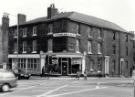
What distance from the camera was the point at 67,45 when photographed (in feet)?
139

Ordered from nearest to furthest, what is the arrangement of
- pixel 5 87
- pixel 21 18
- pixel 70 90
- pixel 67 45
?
pixel 5 87 → pixel 70 90 → pixel 67 45 → pixel 21 18

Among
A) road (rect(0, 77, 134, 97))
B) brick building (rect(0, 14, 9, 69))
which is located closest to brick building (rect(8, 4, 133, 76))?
brick building (rect(0, 14, 9, 69))

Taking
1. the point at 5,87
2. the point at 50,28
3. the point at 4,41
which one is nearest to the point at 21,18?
the point at 4,41

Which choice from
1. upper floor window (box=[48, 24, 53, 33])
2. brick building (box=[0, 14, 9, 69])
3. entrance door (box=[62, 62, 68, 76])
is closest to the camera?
entrance door (box=[62, 62, 68, 76])

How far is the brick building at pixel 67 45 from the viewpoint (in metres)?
43.2

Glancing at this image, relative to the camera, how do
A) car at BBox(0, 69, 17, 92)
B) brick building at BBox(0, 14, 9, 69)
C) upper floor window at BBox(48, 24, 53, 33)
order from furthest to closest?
brick building at BBox(0, 14, 9, 69) → upper floor window at BBox(48, 24, 53, 33) → car at BBox(0, 69, 17, 92)

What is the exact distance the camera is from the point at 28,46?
48.9 metres

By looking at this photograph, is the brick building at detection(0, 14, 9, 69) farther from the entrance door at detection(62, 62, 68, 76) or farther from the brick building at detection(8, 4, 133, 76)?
the entrance door at detection(62, 62, 68, 76)

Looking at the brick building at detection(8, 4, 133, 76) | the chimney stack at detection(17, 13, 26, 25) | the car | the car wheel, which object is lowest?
the car wheel

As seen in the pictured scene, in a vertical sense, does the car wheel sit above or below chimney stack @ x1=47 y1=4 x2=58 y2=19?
below

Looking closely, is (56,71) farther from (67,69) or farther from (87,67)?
(87,67)

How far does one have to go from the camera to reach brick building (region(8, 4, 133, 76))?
43.2 m

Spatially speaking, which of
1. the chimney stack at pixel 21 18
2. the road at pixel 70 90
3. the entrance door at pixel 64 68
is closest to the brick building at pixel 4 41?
the chimney stack at pixel 21 18

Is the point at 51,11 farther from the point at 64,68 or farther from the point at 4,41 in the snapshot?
the point at 4,41
